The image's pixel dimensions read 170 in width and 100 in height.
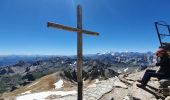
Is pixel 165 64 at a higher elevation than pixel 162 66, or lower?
higher

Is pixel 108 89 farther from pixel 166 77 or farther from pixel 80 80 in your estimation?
pixel 80 80

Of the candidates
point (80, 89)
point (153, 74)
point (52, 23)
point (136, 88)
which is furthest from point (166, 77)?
point (52, 23)

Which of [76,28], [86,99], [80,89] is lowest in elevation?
[86,99]

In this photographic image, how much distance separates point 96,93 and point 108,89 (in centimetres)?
127

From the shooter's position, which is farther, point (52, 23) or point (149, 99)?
point (149, 99)

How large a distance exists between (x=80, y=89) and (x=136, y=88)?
20.6ft

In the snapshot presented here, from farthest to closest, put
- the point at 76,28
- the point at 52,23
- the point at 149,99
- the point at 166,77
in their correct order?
the point at 166,77, the point at 149,99, the point at 76,28, the point at 52,23

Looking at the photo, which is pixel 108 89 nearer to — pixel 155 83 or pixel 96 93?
pixel 96 93

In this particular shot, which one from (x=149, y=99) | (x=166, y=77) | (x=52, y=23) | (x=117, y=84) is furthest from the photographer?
(x=117, y=84)

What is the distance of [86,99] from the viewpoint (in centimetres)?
1761

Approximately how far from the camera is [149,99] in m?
16.3

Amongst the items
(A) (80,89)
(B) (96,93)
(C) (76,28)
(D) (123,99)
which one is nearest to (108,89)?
(B) (96,93)

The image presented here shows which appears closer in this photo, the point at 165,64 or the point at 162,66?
the point at 165,64

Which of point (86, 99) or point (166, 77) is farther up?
point (166, 77)
